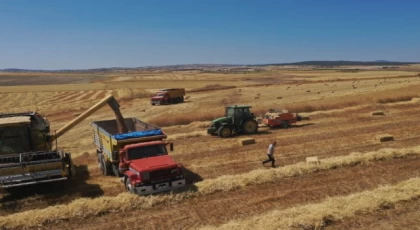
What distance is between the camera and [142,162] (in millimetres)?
15164

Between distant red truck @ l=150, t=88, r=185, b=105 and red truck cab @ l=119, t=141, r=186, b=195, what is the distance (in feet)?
111

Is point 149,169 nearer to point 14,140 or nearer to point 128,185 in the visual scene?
point 128,185

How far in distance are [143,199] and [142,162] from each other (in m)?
1.72

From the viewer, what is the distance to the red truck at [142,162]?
14445 mm

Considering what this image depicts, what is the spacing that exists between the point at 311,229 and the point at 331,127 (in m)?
18.5

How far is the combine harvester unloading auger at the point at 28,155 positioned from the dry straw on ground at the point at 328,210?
7.12 metres

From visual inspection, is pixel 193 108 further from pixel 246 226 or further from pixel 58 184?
pixel 246 226

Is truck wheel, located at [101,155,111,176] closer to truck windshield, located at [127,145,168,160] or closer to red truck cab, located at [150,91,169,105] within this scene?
truck windshield, located at [127,145,168,160]

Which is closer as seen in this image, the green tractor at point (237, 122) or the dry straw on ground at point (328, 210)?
the dry straw on ground at point (328, 210)

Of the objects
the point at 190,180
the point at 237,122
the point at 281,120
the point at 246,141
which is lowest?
the point at 190,180

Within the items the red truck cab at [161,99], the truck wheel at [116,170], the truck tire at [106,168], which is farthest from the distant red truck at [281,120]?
the red truck cab at [161,99]

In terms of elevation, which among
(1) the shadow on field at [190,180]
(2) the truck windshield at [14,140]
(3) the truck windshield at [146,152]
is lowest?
(1) the shadow on field at [190,180]

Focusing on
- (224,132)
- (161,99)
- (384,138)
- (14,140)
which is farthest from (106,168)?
(161,99)

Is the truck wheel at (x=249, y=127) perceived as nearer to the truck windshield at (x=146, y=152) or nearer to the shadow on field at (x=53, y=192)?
the truck windshield at (x=146, y=152)
